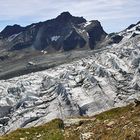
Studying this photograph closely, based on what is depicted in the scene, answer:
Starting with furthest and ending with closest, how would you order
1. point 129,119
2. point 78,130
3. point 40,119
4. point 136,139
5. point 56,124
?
point 40,119 < point 56,124 < point 78,130 < point 129,119 < point 136,139

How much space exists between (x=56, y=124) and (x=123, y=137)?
13.5m

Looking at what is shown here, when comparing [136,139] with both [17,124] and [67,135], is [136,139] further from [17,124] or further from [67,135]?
[17,124]

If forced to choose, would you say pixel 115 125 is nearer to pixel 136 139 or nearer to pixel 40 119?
pixel 136 139

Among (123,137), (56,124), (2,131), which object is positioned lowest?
(2,131)

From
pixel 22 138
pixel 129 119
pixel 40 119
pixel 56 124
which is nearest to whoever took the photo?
pixel 129 119

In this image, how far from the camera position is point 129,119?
82.3 ft

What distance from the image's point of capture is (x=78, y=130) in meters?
27.6

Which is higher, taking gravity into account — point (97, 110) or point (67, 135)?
point (67, 135)

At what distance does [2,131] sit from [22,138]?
170m

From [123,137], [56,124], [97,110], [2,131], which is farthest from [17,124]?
[123,137]

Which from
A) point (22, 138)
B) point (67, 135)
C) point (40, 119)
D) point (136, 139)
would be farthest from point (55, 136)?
point (40, 119)

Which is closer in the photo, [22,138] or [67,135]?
[67,135]

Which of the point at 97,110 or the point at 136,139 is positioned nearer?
the point at 136,139

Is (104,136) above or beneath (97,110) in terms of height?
above
